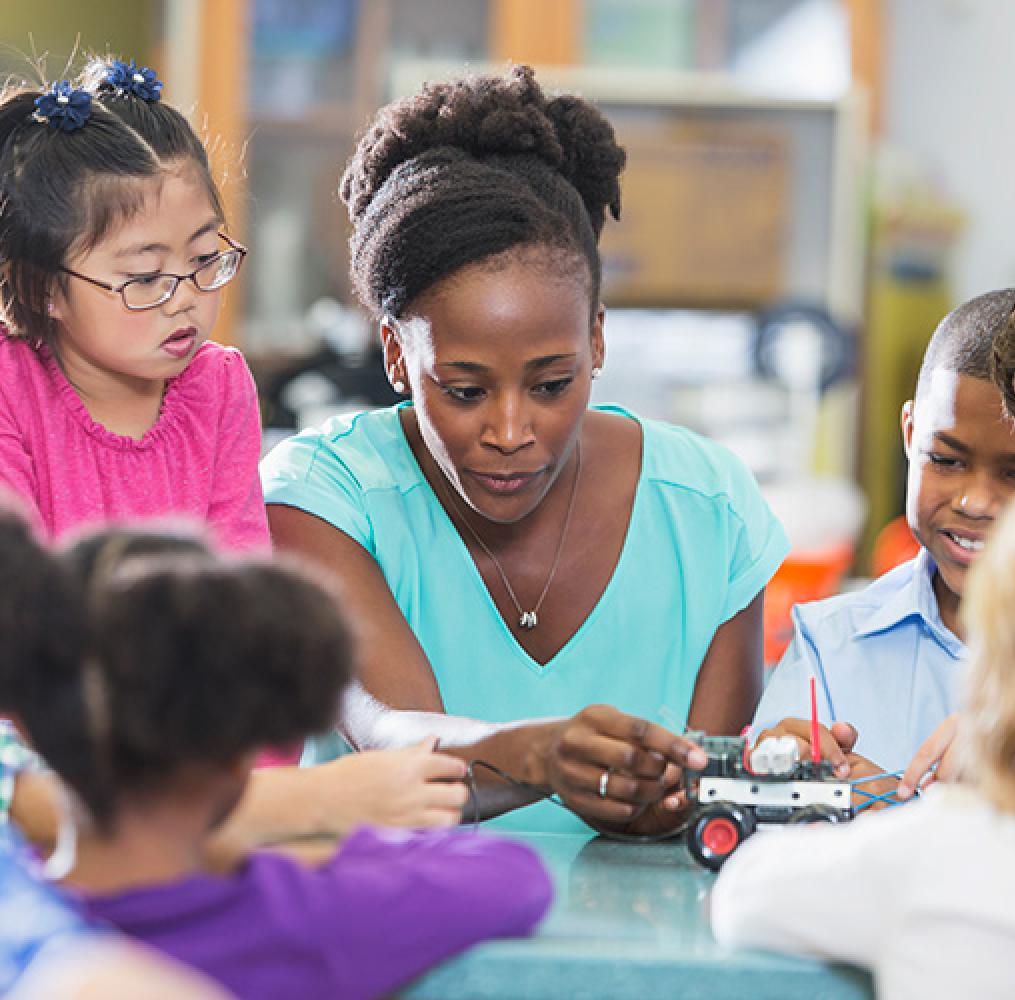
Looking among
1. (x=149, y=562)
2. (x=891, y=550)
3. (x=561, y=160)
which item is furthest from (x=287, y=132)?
(x=149, y=562)

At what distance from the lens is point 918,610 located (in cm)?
155

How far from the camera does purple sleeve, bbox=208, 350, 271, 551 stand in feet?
4.73

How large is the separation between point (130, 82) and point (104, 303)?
24cm

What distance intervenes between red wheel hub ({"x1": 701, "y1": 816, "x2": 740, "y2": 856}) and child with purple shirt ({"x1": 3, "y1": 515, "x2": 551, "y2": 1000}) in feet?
1.03

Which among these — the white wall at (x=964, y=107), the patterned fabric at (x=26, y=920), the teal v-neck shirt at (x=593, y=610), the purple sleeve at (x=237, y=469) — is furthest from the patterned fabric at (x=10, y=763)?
the white wall at (x=964, y=107)

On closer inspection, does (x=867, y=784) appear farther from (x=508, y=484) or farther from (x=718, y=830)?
(x=508, y=484)

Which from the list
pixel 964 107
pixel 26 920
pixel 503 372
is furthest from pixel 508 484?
pixel 964 107

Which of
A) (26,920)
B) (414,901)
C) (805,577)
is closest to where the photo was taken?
(26,920)

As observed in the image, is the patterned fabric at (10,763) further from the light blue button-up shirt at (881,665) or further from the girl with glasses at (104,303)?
the light blue button-up shirt at (881,665)

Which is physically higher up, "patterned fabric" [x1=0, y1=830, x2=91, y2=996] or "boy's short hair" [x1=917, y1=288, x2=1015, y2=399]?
"boy's short hair" [x1=917, y1=288, x2=1015, y2=399]

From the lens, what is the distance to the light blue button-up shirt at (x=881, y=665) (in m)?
1.50

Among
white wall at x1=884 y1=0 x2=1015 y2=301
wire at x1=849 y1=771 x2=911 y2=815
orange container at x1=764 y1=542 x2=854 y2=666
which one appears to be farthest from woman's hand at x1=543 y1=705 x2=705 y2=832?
white wall at x1=884 y1=0 x2=1015 y2=301

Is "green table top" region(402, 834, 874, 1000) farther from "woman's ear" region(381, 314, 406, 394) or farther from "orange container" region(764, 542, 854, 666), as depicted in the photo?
"orange container" region(764, 542, 854, 666)

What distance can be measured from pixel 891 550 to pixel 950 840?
3033 millimetres
